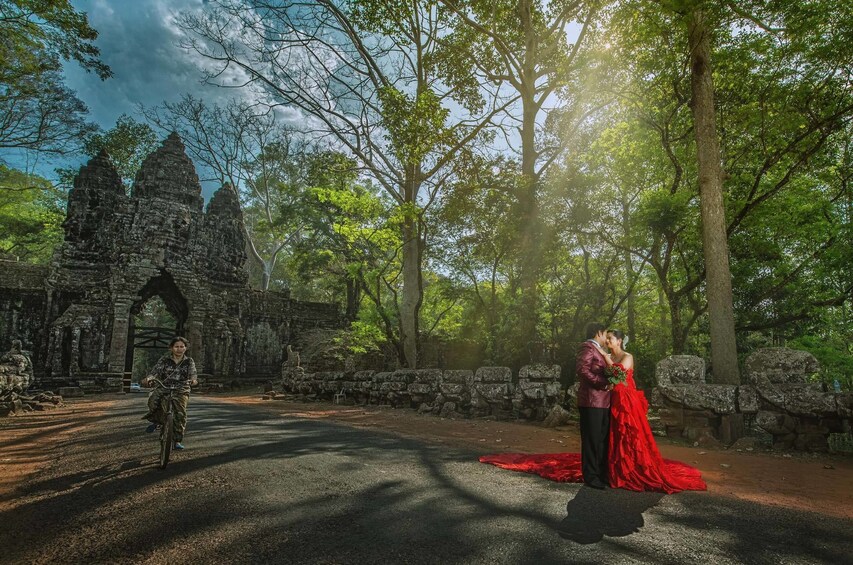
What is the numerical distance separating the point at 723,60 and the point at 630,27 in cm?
289

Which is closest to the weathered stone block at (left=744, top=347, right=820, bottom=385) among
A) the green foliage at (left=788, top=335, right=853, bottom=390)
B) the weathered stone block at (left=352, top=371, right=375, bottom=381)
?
the green foliage at (left=788, top=335, right=853, bottom=390)

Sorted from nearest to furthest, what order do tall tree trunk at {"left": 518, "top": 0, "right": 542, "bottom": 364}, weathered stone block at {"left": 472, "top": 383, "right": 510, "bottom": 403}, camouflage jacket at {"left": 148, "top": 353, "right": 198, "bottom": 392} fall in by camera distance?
1. camouflage jacket at {"left": 148, "top": 353, "right": 198, "bottom": 392}
2. weathered stone block at {"left": 472, "top": 383, "right": 510, "bottom": 403}
3. tall tree trunk at {"left": 518, "top": 0, "right": 542, "bottom": 364}

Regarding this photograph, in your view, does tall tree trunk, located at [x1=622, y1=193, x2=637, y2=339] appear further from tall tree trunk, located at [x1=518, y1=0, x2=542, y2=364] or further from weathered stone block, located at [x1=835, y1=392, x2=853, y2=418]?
weathered stone block, located at [x1=835, y1=392, x2=853, y2=418]

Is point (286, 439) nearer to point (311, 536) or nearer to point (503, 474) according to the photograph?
point (503, 474)

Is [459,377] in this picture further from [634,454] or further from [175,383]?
[175,383]

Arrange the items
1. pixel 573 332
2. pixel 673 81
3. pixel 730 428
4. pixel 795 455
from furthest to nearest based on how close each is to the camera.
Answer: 1. pixel 573 332
2. pixel 673 81
3. pixel 730 428
4. pixel 795 455

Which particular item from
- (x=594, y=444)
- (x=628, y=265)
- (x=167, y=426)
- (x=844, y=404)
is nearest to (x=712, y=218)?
(x=844, y=404)

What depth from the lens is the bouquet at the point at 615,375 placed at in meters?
4.84

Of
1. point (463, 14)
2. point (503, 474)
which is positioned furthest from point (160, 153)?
point (503, 474)

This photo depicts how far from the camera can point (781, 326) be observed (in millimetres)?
13891

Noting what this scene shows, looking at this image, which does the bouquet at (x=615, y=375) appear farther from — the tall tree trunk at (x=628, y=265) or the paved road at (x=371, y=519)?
the tall tree trunk at (x=628, y=265)

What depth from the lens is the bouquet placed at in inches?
190

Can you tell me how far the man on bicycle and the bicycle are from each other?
3 centimetres

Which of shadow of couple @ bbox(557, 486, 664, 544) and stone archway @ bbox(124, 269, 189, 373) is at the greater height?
stone archway @ bbox(124, 269, 189, 373)
